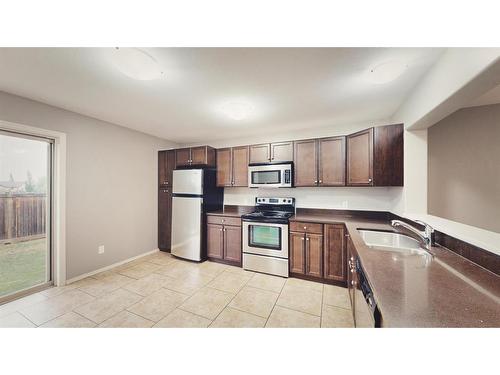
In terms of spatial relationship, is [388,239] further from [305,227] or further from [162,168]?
[162,168]

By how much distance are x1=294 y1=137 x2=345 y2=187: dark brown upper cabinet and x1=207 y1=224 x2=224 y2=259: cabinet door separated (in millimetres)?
1584

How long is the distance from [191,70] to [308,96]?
4.16 feet

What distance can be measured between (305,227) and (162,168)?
301 centimetres

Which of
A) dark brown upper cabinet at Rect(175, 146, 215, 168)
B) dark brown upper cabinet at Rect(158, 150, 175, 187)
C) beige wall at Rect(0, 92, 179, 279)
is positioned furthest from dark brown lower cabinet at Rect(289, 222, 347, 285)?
beige wall at Rect(0, 92, 179, 279)

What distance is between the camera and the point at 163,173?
365cm

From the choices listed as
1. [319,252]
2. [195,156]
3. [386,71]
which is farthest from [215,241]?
[386,71]

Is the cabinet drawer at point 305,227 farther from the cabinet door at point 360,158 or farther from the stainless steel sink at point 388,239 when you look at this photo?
the cabinet door at point 360,158

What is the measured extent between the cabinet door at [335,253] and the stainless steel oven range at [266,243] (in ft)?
1.84

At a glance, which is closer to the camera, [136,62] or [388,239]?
[136,62]

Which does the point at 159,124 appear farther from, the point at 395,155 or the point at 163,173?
the point at 395,155

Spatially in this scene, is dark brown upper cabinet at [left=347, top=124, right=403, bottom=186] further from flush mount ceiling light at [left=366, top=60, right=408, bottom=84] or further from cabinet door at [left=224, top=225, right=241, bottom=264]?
cabinet door at [left=224, top=225, right=241, bottom=264]

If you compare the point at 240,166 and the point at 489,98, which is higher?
the point at 489,98

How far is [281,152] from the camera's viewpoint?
3.01m
